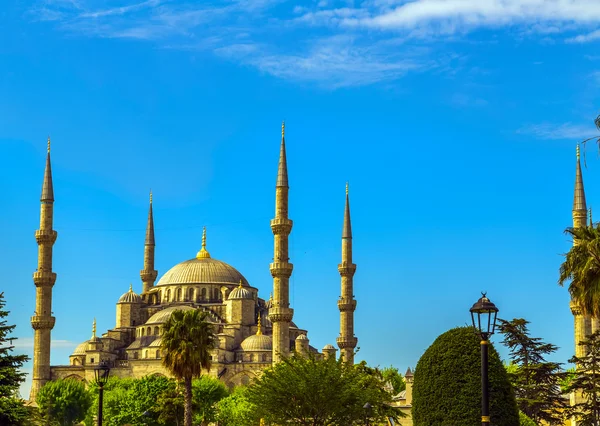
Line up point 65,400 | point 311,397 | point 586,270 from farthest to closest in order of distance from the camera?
point 65,400 < point 311,397 < point 586,270

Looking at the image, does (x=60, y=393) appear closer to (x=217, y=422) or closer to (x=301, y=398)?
(x=217, y=422)

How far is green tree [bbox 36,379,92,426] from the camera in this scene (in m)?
73.9

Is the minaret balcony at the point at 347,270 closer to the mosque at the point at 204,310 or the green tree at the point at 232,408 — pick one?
the mosque at the point at 204,310

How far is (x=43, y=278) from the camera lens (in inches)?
2859

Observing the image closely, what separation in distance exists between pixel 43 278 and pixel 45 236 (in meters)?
2.98

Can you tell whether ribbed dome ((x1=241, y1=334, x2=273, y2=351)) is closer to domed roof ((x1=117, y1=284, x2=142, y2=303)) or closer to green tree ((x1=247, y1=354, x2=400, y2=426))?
domed roof ((x1=117, y1=284, x2=142, y2=303))

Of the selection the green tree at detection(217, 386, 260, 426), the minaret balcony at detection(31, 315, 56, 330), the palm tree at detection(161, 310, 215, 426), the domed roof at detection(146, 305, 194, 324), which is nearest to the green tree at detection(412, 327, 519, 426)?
the palm tree at detection(161, 310, 215, 426)

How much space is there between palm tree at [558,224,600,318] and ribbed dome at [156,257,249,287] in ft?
230

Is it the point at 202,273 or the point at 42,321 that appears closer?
the point at 42,321

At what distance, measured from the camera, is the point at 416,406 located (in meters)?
26.5

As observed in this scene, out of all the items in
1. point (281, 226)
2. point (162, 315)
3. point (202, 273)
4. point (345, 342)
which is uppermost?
point (202, 273)

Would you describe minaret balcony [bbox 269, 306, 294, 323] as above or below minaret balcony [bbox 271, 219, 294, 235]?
below

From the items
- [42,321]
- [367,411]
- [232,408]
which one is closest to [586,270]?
[367,411]

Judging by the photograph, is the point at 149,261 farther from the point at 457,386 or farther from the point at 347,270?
the point at 457,386
